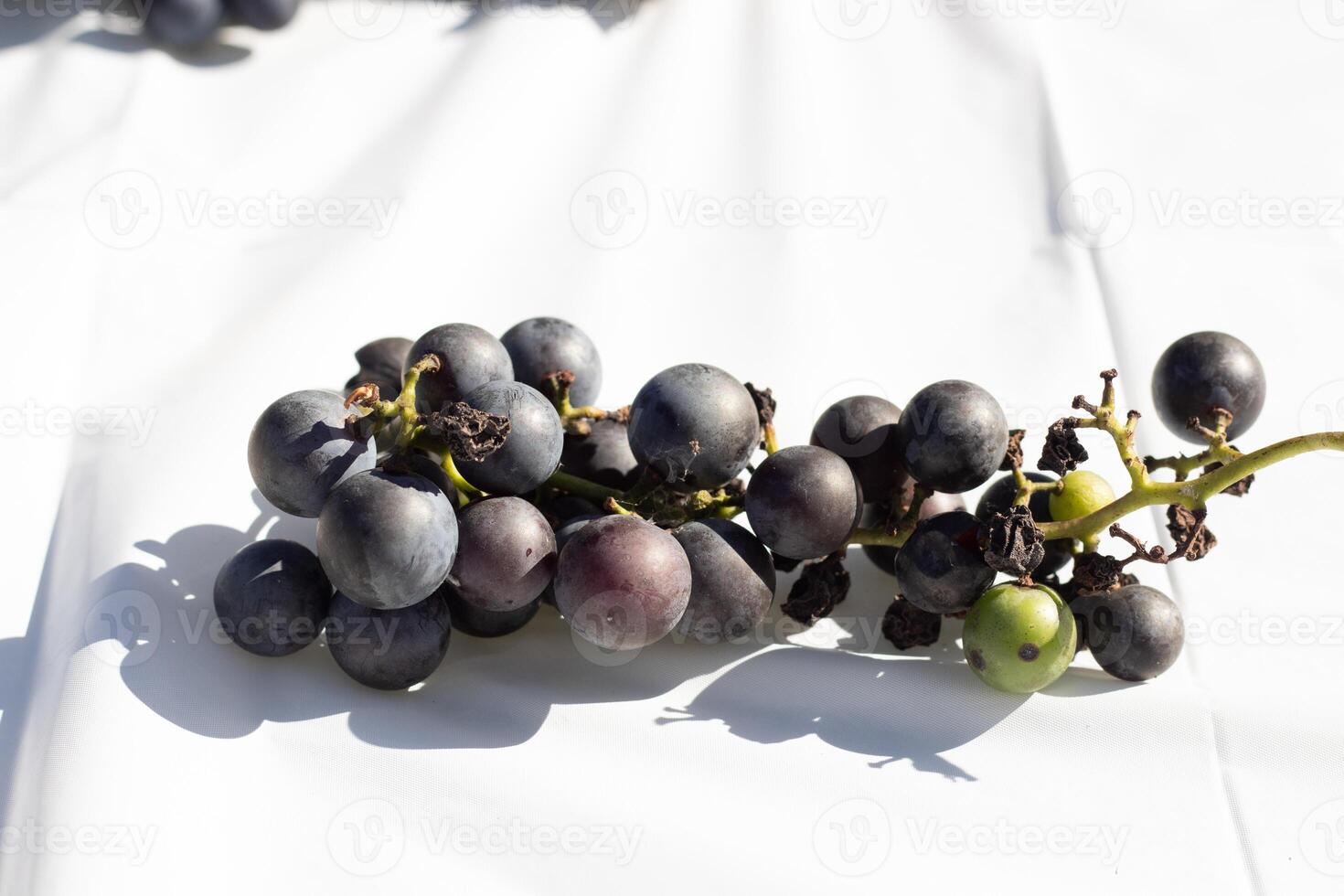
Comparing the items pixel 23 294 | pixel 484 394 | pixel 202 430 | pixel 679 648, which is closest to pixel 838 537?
pixel 679 648

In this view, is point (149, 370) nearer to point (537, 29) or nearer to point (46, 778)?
point (46, 778)

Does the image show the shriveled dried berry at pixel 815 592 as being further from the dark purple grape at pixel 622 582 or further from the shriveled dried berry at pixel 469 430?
the shriveled dried berry at pixel 469 430

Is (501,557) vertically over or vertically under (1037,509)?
under

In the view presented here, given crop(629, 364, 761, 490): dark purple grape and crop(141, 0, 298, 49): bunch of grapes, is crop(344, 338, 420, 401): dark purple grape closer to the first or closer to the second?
crop(629, 364, 761, 490): dark purple grape
